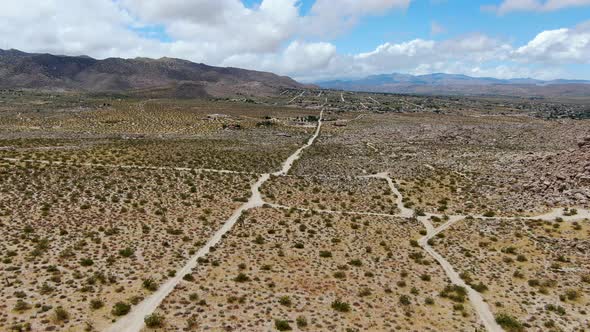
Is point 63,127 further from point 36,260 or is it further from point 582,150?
point 582,150

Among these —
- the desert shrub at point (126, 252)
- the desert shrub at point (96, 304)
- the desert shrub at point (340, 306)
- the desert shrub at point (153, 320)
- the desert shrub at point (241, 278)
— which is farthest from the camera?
the desert shrub at point (126, 252)

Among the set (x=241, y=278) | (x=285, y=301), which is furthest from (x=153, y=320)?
(x=285, y=301)

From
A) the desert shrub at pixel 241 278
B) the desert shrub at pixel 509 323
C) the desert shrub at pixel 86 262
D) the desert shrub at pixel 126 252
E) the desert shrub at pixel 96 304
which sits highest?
the desert shrub at pixel 86 262

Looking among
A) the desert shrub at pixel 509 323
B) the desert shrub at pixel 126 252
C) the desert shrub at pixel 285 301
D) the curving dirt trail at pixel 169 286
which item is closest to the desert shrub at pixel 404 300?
the desert shrub at pixel 509 323

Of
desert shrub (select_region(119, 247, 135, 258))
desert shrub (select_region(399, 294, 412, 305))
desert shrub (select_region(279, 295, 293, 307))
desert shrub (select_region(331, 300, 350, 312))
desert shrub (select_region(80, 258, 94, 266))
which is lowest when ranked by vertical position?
desert shrub (select_region(399, 294, 412, 305))

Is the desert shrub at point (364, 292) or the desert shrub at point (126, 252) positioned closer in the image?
the desert shrub at point (364, 292)

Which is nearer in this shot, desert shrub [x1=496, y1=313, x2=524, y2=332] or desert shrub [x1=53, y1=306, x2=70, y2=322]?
desert shrub [x1=53, y1=306, x2=70, y2=322]

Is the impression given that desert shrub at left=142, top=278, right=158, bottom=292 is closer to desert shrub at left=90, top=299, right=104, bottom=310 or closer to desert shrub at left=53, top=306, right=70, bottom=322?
desert shrub at left=90, top=299, right=104, bottom=310

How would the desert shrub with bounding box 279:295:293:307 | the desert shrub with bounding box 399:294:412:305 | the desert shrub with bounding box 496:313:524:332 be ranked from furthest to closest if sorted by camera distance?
the desert shrub with bounding box 399:294:412:305 → the desert shrub with bounding box 279:295:293:307 → the desert shrub with bounding box 496:313:524:332

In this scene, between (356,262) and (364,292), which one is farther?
(356,262)

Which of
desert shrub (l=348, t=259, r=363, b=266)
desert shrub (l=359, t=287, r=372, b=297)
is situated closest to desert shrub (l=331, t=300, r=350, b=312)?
desert shrub (l=359, t=287, r=372, b=297)

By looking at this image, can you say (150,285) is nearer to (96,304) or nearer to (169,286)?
(169,286)

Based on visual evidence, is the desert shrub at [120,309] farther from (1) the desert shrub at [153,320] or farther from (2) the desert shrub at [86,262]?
(2) the desert shrub at [86,262]

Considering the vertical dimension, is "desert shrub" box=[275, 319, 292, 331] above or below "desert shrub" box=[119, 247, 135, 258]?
below
